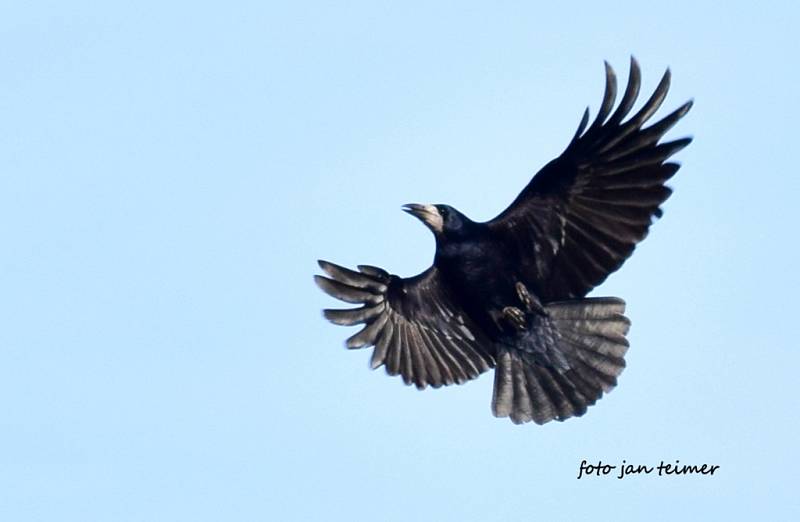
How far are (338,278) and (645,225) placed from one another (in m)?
3.32

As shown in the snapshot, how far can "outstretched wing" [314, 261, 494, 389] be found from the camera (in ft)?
59.5

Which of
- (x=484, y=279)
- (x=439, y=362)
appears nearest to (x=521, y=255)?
(x=484, y=279)

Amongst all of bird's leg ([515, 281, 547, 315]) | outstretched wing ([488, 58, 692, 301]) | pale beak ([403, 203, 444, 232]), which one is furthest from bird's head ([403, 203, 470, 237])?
bird's leg ([515, 281, 547, 315])

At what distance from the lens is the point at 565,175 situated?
1702 centimetres

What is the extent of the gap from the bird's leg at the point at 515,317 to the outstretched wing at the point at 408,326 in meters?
0.67

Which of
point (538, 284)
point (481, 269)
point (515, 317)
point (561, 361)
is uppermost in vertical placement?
point (481, 269)

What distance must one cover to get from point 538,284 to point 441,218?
1121 millimetres

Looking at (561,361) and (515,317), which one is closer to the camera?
(515,317)

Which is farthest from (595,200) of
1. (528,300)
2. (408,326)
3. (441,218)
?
(408,326)

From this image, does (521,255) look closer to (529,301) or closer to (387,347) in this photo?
(529,301)

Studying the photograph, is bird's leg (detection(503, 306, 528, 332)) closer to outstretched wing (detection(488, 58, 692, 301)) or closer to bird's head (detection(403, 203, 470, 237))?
outstretched wing (detection(488, 58, 692, 301))

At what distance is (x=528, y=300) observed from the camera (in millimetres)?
17281

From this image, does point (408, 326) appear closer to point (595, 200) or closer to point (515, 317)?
point (515, 317)

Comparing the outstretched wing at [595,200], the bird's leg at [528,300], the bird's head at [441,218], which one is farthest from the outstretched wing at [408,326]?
the outstretched wing at [595,200]
